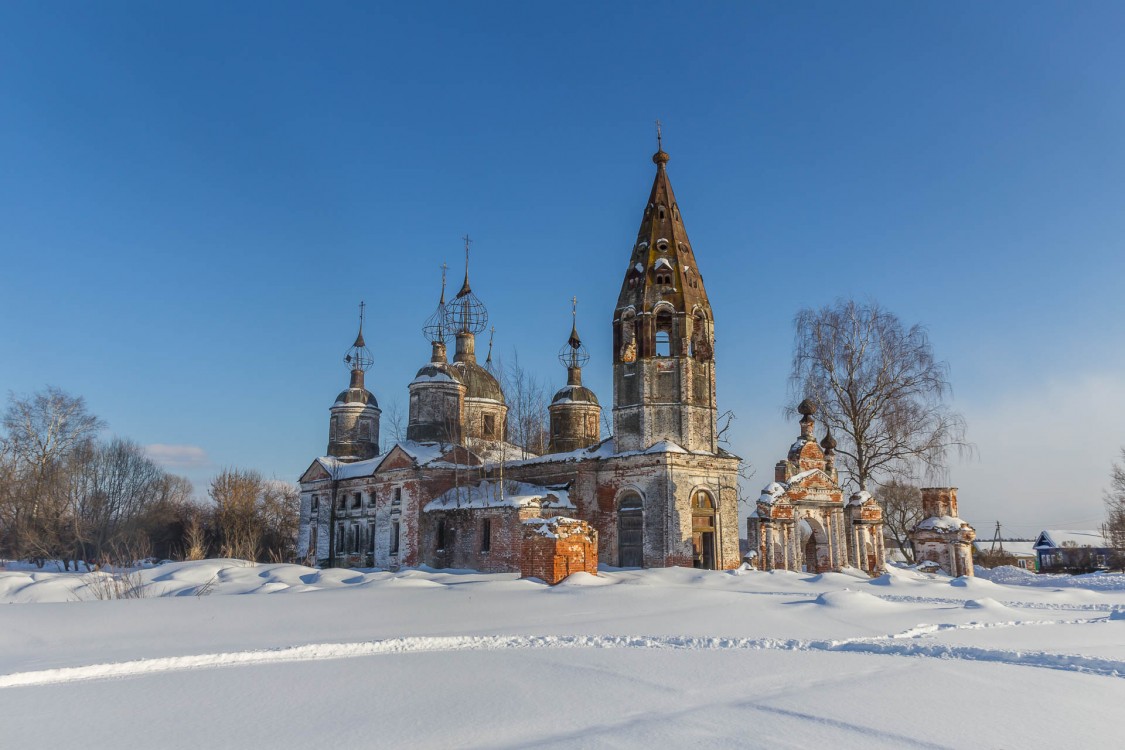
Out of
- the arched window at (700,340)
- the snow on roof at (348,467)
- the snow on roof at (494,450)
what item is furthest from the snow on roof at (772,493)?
the snow on roof at (348,467)

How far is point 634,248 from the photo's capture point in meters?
29.6

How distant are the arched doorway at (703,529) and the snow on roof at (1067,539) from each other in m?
31.7

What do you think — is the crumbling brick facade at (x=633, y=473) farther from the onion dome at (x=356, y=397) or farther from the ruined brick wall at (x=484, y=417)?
the onion dome at (x=356, y=397)

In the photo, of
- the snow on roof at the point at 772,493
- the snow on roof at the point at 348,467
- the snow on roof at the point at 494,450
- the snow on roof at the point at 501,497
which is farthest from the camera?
the snow on roof at the point at 348,467

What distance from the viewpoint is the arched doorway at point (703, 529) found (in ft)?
85.9

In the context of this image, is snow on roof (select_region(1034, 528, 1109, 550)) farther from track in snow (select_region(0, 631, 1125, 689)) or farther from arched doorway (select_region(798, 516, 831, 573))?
track in snow (select_region(0, 631, 1125, 689))

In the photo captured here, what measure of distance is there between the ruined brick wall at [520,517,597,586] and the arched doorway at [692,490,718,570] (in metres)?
13.0

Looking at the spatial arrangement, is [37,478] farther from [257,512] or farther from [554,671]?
[554,671]

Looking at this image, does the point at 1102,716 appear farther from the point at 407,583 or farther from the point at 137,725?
the point at 407,583

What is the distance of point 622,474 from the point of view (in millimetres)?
26828

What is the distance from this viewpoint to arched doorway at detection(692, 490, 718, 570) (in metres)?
26.2

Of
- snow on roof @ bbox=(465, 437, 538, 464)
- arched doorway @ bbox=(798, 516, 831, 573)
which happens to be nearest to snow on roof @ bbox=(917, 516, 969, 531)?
arched doorway @ bbox=(798, 516, 831, 573)

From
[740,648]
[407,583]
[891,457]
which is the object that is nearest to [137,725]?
[740,648]

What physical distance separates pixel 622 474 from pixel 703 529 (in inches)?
127
